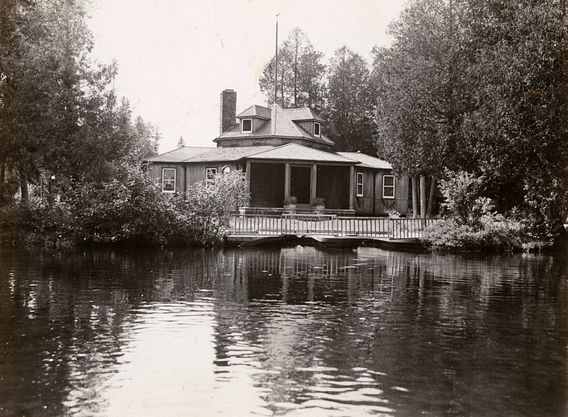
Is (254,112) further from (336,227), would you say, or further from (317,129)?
(336,227)

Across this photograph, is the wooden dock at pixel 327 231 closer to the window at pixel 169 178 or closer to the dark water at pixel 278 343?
the dark water at pixel 278 343

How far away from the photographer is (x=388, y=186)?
163 feet

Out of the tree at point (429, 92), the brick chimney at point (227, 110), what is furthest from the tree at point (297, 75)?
the tree at point (429, 92)

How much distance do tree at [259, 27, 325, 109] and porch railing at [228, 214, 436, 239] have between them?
3863cm

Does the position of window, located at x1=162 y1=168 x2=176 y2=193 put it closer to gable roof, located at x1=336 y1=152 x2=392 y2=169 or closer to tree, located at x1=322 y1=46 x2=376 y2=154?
gable roof, located at x1=336 y1=152 x2=392 y2=169

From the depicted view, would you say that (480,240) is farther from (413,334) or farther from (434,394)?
(434,394)

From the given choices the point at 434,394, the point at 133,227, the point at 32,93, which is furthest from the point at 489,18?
the point at 434,394

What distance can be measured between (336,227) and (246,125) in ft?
60.6

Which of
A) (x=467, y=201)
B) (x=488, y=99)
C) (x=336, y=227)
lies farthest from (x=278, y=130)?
(x=467, y=201)

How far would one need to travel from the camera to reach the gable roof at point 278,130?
1900 inches

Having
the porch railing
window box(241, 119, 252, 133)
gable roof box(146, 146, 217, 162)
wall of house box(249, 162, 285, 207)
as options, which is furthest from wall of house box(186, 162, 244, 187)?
the porch railing

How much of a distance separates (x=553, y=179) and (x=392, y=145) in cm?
1508

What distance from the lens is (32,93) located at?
31859 mm

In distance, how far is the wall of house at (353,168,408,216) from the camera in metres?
48.2
